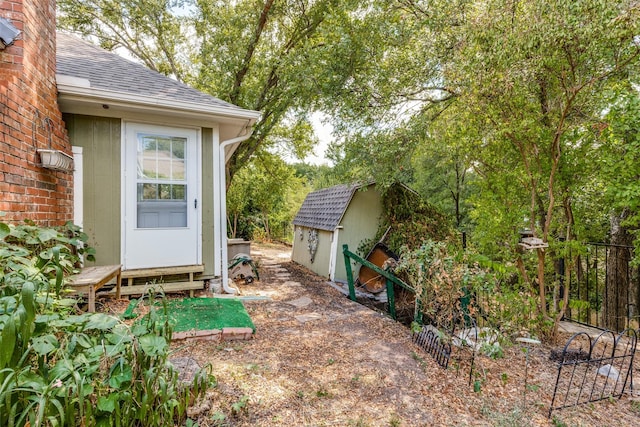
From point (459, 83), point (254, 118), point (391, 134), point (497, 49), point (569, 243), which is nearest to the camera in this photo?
point (497, 49)

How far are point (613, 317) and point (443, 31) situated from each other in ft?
21.4

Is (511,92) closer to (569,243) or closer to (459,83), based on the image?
(459,83)

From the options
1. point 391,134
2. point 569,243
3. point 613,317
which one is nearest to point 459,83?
point 391,134

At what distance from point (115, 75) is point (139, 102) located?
40.9 inches

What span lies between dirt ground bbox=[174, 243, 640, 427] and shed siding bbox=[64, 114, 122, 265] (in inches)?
92.9

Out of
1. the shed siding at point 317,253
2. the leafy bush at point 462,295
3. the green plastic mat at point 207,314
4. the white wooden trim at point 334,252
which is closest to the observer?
the green plastic mat at point 207,314

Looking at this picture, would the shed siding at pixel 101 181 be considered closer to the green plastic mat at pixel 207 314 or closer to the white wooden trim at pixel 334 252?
the green plastic mat at pixel 207 314

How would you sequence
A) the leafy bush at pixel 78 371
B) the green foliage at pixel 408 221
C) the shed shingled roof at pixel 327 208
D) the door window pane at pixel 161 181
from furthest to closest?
the shed shingled roof at pixel 327 208 → the green foliage at pixel 408 221 → the door window pane at pixel 161 181 → the leafy bush at pixel 78 371

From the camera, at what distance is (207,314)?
383 centimetres

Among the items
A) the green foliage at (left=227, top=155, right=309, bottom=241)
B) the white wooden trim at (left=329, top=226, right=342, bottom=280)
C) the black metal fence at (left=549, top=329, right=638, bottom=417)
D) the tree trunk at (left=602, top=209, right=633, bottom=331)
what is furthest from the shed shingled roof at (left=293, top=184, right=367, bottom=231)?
the tree trunk at (left=602, top=209, right=633, bottom=331)

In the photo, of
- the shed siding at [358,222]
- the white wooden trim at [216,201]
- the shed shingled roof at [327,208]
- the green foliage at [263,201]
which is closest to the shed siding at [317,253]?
the shed shingled roof at [327,208]

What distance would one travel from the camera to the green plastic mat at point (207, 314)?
3.42 metres

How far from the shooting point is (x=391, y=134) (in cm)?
621

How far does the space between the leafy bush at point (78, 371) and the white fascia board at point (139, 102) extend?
2.96 meters
